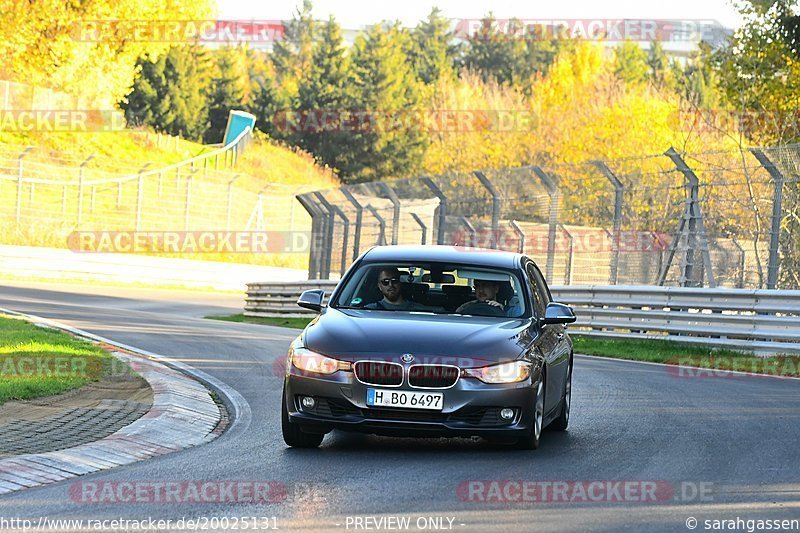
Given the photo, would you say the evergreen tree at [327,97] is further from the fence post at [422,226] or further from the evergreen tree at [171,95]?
the fence post at [422,226]

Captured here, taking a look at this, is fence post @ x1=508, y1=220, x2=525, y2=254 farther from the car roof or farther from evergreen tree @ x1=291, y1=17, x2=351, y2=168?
evergreen tree @ x1=291, y1=17, x2=351, y2=168

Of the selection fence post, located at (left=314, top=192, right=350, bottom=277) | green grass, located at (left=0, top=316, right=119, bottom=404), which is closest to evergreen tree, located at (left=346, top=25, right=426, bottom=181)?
fence post, located at (left=314, top=192, right=350, bottom=277)

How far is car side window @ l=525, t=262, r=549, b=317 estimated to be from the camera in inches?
396

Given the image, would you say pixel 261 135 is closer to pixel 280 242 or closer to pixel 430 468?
pixel 280 242

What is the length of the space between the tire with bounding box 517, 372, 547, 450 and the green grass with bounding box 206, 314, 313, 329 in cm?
1713

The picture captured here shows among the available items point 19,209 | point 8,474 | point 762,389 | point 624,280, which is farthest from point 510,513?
point 19,209

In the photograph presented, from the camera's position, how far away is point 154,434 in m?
9.30

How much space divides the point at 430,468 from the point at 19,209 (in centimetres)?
3787

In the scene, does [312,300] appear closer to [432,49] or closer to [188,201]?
[188,201]

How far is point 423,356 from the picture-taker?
8.50 metres

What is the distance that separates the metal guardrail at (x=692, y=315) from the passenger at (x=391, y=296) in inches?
342

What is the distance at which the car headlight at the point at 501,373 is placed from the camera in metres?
8.55

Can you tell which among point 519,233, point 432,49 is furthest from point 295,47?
point 519,233

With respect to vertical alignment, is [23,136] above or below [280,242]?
above
